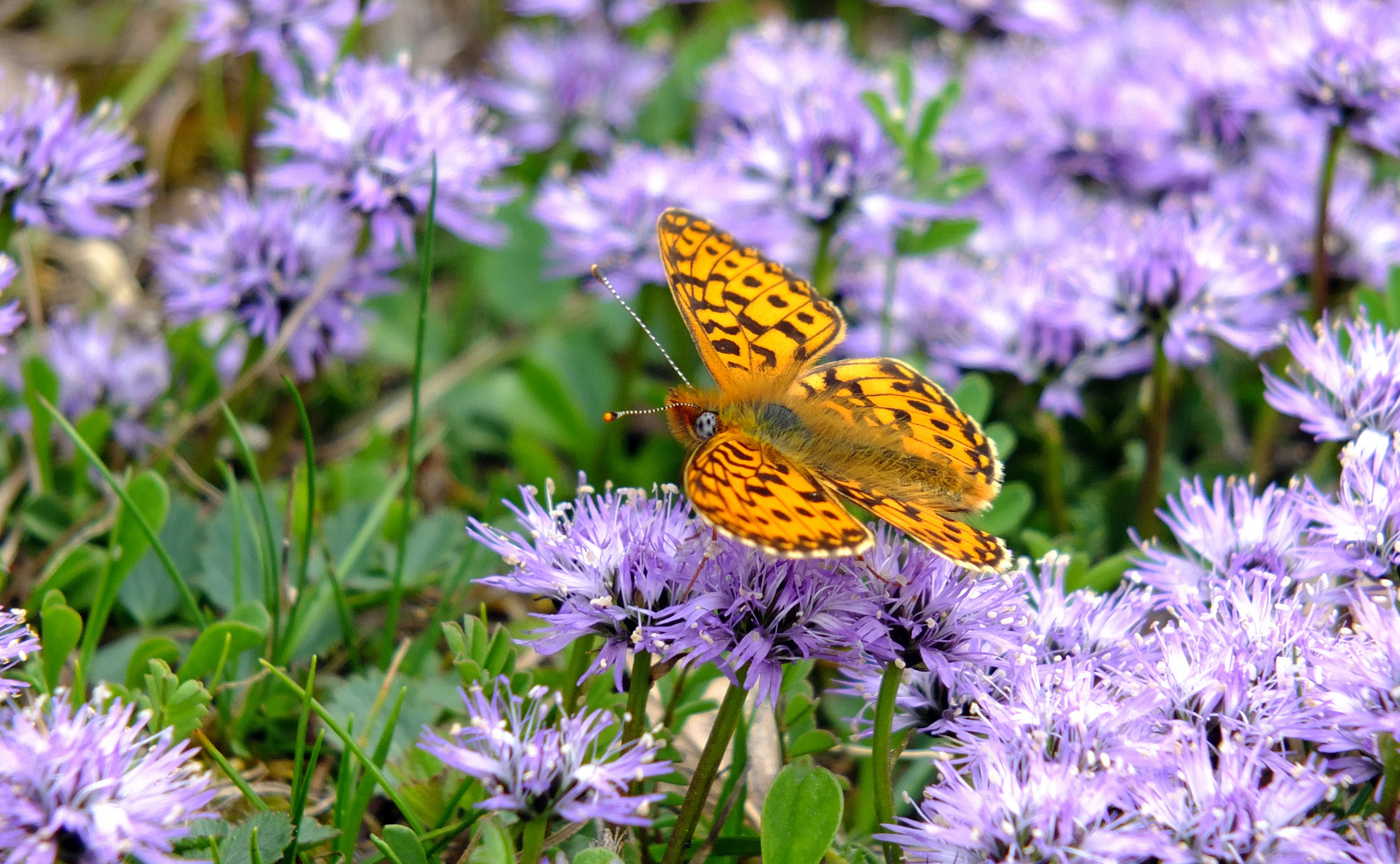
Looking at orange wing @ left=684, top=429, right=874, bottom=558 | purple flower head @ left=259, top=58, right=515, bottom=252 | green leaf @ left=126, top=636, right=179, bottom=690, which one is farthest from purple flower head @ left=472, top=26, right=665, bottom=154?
orange wing @ left=684, top=429, right=874, bottom=558

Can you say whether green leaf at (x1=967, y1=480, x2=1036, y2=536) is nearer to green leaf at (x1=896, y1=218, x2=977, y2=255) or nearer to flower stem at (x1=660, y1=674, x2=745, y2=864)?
green leaf at (x1=896, y1=218, x2=977, y2=255)

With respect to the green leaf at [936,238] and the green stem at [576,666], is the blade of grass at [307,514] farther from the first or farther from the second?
the green leaf at [936,238]

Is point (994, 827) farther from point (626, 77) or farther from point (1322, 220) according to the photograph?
point (626, 77)

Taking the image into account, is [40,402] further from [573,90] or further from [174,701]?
[573,90]

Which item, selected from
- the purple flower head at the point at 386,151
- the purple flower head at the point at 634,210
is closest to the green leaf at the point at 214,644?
the purple flower head at the point at 386,151

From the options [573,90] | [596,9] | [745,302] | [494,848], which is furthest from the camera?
[596,9]

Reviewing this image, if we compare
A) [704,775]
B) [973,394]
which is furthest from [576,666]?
[973,394]

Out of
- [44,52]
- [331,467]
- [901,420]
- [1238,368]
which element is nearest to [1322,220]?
[1238,368]
